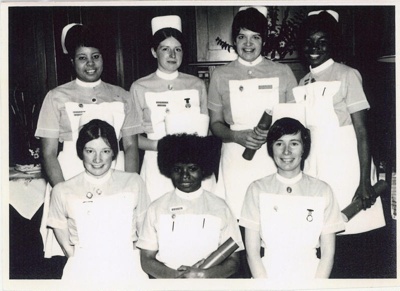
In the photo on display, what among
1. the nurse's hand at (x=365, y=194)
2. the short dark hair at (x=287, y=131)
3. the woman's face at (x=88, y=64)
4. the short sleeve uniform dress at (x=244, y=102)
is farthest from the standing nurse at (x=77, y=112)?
the nurse's hand at (x=365, y=194)

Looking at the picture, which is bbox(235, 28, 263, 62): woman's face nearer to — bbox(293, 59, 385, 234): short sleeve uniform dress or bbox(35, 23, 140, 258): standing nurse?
bbox(293, 59, 385, 234): short sleeve uniform dress


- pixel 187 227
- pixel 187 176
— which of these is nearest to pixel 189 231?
pixel 187 227

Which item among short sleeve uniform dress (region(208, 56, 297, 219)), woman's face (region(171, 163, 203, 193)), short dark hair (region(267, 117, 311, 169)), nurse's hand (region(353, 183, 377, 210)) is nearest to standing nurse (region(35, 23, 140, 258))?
woman's face (region(171, 163, 203, 193))

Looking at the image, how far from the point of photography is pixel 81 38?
4.19ft

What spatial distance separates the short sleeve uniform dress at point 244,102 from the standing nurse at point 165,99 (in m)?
0.05

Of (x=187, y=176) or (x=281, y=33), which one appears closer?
(x=187, y=176)

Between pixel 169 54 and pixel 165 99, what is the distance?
0.36 ft

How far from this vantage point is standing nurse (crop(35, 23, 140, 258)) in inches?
50.3

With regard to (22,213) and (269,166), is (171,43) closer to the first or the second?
(269,166)

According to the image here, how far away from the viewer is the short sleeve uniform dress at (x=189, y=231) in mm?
1244

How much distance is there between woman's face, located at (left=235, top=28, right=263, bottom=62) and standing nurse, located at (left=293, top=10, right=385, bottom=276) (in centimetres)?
11

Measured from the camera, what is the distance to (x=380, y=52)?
132 cm

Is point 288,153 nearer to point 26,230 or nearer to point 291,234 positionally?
point 291,234

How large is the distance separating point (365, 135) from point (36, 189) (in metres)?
0.80
